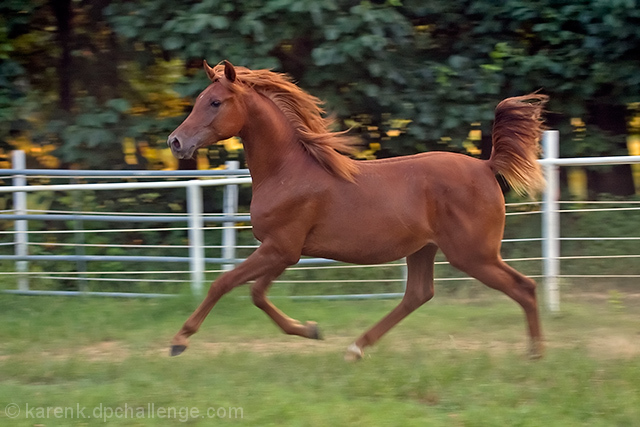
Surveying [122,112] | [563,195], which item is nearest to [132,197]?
[122,112]

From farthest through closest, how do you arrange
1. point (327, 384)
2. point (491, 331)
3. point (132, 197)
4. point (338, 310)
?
point (132, 197)
point (338, 310)
point (491, 331)
point (327, 384)

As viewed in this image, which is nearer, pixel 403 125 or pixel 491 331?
pixel 491 331

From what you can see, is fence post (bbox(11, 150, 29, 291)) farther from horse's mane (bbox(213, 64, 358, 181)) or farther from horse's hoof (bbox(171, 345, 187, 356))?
horse's mane (bbox(213, 64, 358, 181))

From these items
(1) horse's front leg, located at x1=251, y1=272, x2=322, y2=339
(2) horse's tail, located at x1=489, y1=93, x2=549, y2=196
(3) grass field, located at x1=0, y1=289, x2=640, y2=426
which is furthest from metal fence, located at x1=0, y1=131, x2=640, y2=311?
Answer: (1) horse's front leg, located at x1=251, y1=272, x2=322, y2=339

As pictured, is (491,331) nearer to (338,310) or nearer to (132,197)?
(338,310)

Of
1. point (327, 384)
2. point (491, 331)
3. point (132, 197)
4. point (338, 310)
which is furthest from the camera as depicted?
point (132, 197)

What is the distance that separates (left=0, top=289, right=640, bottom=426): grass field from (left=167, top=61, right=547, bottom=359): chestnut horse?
0.35 meters

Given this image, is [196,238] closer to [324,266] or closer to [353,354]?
[324,266]

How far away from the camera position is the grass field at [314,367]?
3.66 meters

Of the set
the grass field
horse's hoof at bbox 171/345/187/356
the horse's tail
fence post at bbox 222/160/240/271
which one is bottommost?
the grass field

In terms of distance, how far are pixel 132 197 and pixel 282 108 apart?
3.65 m

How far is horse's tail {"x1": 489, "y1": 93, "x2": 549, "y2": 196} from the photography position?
15.6ft

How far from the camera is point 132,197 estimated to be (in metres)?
7.87

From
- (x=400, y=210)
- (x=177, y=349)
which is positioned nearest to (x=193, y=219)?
(x=177, y=349)
